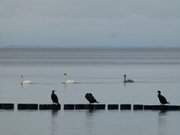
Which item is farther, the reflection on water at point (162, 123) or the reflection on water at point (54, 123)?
the reflection on water at point (162, 123)

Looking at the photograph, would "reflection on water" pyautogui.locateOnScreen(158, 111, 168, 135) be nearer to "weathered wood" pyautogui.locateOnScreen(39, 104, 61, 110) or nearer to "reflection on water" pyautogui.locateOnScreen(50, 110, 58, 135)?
"reflection on water" pyautogui.locateOnScreen(50, 110, 58, 135)

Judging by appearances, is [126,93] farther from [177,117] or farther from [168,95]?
[177,117]

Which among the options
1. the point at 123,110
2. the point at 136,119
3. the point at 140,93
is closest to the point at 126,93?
the point at 140,93

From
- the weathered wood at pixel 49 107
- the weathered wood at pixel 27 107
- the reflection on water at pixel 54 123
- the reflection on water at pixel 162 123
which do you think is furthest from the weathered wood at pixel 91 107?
the reflection on water at pixel 162 123

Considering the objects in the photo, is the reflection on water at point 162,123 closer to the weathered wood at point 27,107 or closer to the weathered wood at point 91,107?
the weathered wood at point 91,107

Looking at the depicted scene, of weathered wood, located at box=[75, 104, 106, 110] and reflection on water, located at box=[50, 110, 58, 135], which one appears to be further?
weathered wood, located at box=[75, 104, 106, 110]

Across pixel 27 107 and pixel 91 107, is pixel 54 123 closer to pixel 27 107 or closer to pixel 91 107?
pixel 91 107

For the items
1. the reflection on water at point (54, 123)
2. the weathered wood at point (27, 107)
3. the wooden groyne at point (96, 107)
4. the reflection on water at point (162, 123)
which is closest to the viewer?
the reflection on water at point (54, 123)

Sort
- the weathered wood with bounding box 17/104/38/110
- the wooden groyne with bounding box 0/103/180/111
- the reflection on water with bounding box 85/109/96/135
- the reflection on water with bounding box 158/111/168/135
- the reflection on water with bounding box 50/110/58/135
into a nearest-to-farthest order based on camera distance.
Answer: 1. the reflection on water with bounding box 50/110/58/135
2. the reflection on water with bounding box 158/111/168/135
3. the reflection on water with bounding box 85/109/96/135
4. the wooden groyne with bounding box 0/103/180/111
5. the weathered wood with bounding box 17/104/38/110

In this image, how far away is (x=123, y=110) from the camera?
41.6 meters

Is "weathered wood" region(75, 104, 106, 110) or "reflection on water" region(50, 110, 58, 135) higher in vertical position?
"weathered wood" region(75, 104, 106, 110)

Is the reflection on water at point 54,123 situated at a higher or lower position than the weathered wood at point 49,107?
lower

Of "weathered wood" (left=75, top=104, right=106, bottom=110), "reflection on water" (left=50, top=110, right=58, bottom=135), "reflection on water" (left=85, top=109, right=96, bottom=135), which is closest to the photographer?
"reflection on water" (left=50, top=110, right=58, bottom=135)

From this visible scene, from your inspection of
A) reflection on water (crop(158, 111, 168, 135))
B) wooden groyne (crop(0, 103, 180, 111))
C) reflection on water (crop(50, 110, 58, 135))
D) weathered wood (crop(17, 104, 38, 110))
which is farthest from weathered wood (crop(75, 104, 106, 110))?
reflection on water (crop(158, 111, 168, 135))
